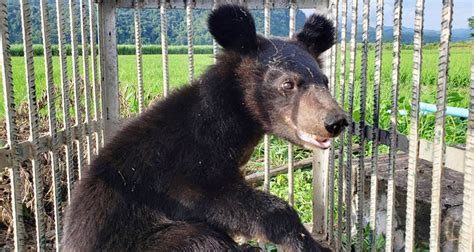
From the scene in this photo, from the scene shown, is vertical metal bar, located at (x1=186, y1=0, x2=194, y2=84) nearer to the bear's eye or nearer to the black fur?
the black fur

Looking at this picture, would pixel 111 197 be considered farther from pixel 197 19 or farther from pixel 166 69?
pixel 197 19

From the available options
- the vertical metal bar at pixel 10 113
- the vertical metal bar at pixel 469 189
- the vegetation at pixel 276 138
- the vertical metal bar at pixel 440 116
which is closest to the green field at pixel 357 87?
the vegetation at pixel 276 138

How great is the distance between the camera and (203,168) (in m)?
Answer: 3.18

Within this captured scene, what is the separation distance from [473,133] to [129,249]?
6.54 ft

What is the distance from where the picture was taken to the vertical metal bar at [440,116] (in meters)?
2.45

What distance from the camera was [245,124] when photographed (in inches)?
137

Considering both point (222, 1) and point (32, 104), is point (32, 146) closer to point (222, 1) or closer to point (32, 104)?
point (32, 104)

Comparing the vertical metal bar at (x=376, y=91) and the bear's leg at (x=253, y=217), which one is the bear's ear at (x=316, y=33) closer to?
the vertical metal bar at (x=376, y=91)

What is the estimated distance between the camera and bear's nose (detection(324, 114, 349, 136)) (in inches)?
114

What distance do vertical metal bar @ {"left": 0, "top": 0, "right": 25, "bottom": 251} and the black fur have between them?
38 centimetres

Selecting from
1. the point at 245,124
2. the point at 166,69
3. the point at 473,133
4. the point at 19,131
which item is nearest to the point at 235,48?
the point at 245,124

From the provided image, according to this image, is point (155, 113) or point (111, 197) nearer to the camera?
point (111, 197)

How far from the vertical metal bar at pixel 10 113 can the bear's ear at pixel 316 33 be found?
79.6 inches

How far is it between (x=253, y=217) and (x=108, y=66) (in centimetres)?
227
